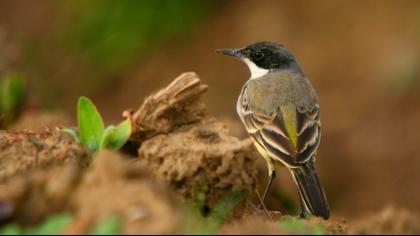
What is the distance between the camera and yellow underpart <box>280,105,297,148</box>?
8.79 metres

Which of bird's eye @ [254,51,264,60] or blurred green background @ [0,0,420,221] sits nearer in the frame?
bird's eye @ [254,51,264,60]

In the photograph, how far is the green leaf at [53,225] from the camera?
540 cm

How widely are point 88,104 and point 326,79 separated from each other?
401 inches

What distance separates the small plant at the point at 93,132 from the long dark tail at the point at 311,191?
5.06ft

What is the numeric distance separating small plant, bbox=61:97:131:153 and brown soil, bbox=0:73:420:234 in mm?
126

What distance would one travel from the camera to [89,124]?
24.2 feet

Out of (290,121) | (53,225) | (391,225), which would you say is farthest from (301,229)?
(290,121)

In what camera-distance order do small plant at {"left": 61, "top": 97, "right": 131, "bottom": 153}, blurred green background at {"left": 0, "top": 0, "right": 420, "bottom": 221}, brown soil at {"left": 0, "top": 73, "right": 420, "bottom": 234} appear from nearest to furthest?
brown soil at {"left": 0, "top": 73, "right": 420, "bottom": 234} < small plant at {"left": 61, "top": 97, "right": 131, "bottom": 153} < blurred green background at {"left": 0, "top": 0, "right": 420, "bottom": 221}

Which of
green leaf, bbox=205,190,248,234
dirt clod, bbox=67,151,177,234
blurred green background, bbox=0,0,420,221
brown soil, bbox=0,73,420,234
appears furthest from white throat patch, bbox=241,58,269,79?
blurred green background, bbox=0,0,420,221

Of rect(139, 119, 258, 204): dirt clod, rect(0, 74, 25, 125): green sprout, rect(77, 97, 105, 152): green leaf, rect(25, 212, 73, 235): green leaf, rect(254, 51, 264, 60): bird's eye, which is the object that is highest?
rect(0, 74, 25, 125): green sprout

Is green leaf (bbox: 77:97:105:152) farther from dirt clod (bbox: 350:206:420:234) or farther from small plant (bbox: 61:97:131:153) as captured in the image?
dirt clod (bbox: 350:206:420:234)

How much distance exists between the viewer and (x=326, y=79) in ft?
56.4

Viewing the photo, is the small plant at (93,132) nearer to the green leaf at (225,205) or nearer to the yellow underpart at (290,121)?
the green leaf at (225,205)

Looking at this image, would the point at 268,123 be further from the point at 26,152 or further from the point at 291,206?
the point at 26,152
